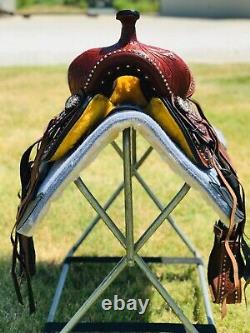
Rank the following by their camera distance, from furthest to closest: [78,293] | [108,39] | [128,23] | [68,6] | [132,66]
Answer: [68,6], [108,39], [78,293], [128,23], [132,66]

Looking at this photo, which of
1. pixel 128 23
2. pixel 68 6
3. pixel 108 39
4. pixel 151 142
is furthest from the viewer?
pixel 68 6

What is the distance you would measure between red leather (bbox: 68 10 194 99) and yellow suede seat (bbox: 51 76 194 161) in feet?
0.09

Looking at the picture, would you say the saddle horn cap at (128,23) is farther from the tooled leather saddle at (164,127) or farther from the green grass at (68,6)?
the green grass at (68,6)

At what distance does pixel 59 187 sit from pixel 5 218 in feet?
5.39

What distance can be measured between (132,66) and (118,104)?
0.35 feet

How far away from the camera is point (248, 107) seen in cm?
562

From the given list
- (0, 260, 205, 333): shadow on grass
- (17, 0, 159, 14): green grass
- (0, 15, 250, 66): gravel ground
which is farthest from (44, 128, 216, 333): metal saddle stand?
(17, 0, 159, 14): green grass

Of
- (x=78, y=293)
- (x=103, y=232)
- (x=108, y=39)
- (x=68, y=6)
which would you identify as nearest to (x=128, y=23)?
(x=78, y=293)

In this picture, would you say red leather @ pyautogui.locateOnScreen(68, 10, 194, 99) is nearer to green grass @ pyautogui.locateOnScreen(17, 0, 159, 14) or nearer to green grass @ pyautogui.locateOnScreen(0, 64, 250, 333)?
green grass @ pyautogui.locateOnScreen(0, 64, 250, 333)

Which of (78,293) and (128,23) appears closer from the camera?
(128,23)

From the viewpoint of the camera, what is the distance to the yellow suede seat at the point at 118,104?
1526mm

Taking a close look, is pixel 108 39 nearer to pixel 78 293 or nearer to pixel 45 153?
pixel 78 293

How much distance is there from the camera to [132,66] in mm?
1586

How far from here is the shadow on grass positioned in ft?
6.95
